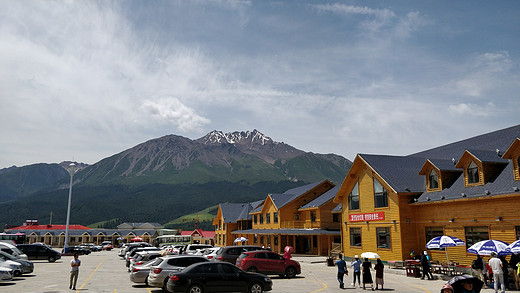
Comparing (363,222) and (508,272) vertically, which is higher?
(363,222)

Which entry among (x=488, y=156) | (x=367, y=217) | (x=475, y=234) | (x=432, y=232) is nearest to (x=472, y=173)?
(x=488, y=156)

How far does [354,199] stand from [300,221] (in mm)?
17839

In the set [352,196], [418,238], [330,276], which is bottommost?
[330,276]

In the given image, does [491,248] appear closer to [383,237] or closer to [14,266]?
[383,237]

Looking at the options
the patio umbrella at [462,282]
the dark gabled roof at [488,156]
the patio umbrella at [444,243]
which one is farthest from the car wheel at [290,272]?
the patio umbrella at [462,282]

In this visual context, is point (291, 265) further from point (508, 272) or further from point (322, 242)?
point (322, 242)

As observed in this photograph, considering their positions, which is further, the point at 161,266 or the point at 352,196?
Answer: the point at 352,196

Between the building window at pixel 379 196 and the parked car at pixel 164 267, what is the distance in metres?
18.2

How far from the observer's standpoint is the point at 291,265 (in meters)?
26.9

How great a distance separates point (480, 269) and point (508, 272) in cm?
130

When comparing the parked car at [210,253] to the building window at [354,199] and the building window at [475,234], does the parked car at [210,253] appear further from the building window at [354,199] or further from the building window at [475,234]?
the building window at [475,234]

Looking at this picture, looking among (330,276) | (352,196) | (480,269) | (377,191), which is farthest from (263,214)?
(480,269)

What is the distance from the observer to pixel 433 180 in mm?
31688

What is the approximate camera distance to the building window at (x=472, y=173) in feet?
91.7
